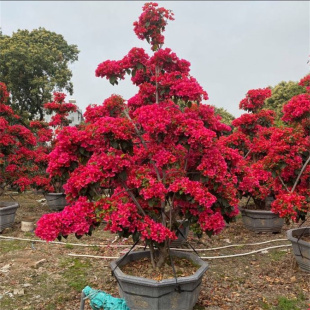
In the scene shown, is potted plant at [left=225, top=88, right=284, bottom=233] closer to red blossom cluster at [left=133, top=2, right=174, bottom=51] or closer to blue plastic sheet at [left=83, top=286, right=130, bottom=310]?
red blossom cluster at [left=133, top=2, right=174, bottom=51]

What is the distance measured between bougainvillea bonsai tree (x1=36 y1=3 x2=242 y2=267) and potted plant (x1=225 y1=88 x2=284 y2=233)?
243 centimetres

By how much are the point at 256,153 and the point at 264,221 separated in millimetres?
2058

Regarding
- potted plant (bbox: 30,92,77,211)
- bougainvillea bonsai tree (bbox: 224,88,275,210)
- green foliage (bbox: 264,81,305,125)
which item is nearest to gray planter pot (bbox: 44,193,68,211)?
potted plant (bbox: 30,92,77,211)

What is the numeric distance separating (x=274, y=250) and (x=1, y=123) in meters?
5.42

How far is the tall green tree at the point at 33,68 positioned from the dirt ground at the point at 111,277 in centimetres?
1076

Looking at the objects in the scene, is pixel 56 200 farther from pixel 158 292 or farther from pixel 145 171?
pixel 158 292

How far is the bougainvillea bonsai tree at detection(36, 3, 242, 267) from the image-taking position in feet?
9.27

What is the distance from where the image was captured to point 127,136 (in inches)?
113

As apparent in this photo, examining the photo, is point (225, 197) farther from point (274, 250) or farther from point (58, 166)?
point (274, 250)

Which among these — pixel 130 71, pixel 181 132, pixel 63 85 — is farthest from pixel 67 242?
pixel 63 85

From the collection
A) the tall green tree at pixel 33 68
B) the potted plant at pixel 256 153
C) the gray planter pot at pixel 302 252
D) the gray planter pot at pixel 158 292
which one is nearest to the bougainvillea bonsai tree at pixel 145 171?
the gray planter pot at pixel 158 292

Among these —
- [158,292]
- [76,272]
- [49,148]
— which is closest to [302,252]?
[158,292]

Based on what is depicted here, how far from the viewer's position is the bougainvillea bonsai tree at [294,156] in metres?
4.18

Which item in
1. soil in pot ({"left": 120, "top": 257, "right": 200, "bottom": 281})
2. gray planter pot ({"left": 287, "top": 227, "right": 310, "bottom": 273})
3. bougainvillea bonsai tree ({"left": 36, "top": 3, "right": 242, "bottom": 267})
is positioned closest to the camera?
bougainvillea bonsai tree ({"left": 36, "top": 3, "right": 242, "bottom": 267})
